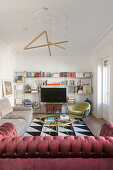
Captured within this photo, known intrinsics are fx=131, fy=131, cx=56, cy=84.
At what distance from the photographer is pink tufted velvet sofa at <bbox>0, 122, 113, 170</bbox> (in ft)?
4.02

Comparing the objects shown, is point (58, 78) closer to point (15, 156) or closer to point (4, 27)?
point (4, 27)

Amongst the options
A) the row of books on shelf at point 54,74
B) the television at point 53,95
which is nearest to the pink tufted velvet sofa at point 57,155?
the television at point 53,95

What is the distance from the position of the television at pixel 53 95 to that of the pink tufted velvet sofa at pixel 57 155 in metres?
4.68

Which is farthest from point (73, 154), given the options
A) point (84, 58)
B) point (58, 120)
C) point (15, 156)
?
point (84, 58)

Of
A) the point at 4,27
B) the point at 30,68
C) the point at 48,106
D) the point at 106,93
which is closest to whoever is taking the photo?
the point at 4,27

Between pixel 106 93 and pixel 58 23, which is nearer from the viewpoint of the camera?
pixel 58 23

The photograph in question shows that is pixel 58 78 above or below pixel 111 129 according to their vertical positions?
above

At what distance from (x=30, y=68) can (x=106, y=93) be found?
360 cm

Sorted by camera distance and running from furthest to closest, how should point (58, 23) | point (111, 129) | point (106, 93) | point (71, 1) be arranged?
point (106, 93) < point (58, 23) < point (71, 1) < point (111, 129)

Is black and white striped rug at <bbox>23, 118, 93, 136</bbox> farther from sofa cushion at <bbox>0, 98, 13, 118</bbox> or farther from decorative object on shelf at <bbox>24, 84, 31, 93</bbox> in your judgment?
decorative object on shelf at <bbox>24, 84, 31, 93</bbox>

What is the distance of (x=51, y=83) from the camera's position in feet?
20.5

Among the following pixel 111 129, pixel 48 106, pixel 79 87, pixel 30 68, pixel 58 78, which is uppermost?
pixel 30 68

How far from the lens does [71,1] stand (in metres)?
2.41

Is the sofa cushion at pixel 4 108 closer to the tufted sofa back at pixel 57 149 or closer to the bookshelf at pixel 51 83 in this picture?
the bookshelf at pixel 51 83
